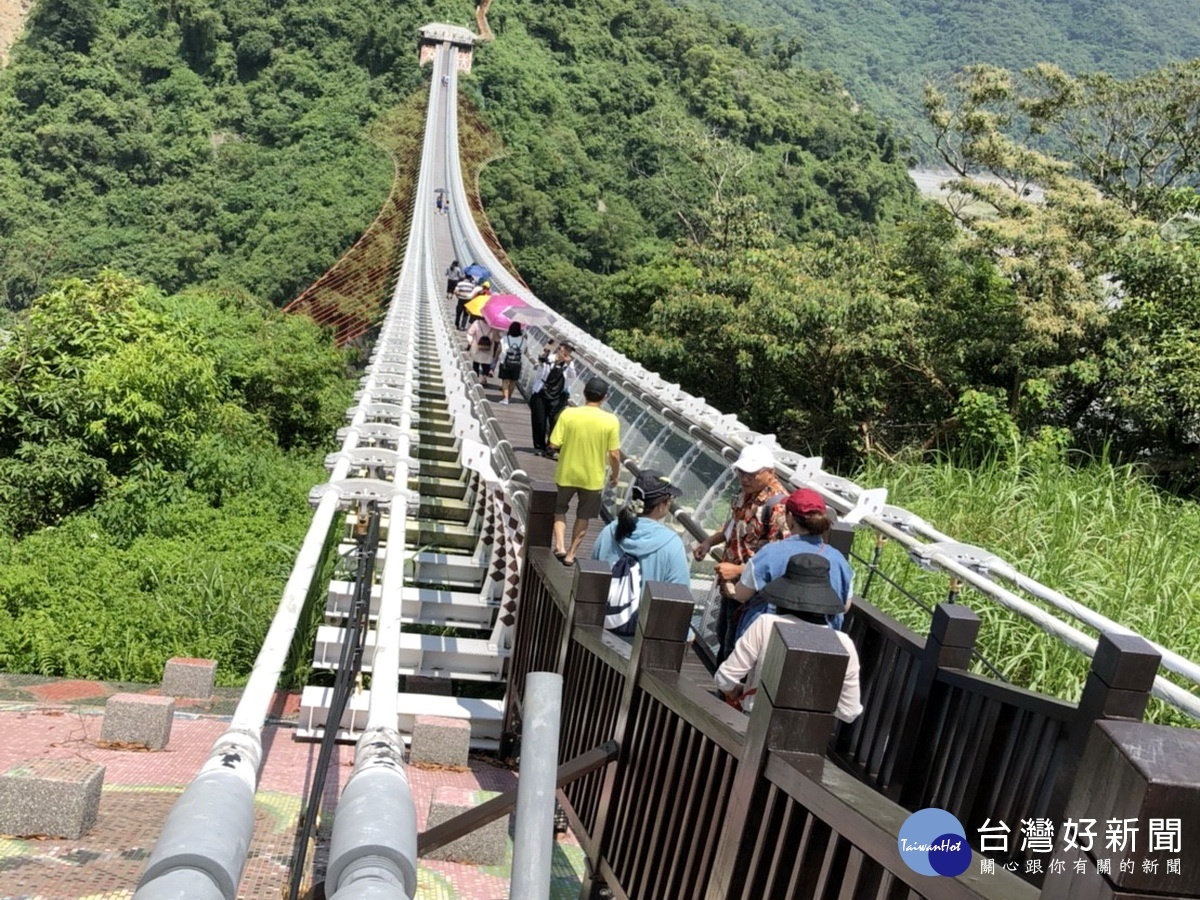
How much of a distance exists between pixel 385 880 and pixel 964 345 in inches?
518

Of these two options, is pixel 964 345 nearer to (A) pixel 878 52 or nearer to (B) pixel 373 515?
(B) pixel 373 515

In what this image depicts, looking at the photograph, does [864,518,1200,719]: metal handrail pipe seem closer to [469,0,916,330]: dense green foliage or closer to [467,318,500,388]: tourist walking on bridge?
[467,318,500,388]: tourist walking on bridge

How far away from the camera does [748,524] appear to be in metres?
4.45

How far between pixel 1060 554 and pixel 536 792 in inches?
231

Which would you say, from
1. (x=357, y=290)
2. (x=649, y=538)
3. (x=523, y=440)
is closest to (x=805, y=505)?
(x=649, y=538)

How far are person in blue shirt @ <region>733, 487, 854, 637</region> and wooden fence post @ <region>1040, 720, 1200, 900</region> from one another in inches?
78.6

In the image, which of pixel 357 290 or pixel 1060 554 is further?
pixel 357 290

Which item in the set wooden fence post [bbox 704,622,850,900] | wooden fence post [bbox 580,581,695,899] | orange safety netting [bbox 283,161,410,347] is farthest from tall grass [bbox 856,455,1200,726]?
orange safety netting [bbox 283,161,410,347]

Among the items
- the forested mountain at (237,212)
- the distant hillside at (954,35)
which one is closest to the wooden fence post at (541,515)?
the forested mountain at (237,212)

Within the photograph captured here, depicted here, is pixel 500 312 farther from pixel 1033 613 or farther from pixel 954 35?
pixel 954 35

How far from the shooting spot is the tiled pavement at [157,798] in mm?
3357

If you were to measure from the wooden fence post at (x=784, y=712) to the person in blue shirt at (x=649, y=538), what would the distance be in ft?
4.78

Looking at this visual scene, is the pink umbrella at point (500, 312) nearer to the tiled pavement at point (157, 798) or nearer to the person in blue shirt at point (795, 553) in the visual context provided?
the tiled pavement at point (157, 798)

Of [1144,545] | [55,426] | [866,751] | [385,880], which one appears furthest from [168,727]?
[55,426]
